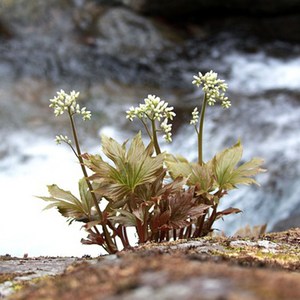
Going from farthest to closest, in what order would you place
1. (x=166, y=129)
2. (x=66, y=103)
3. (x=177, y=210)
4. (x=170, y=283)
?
1. (x=166, y=129)
2. (x=177, y=210)
3. (x=66, y=103)
4. (x=170, y=283)

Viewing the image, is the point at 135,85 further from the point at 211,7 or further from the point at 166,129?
the point at 166,129

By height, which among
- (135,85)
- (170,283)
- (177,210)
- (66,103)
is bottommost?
(170,283)

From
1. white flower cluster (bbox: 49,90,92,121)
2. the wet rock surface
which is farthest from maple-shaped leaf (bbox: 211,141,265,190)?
the wet rock surface

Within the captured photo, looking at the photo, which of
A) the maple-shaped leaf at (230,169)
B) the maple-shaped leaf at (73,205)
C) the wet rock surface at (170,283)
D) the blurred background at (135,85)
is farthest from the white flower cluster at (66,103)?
the blurred background at (135,85)

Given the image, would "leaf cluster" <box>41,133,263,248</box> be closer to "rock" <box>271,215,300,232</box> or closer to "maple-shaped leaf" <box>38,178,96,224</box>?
"maple-shaped leaf" <box>38,178,96,224</box>

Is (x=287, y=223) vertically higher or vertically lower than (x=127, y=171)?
higher

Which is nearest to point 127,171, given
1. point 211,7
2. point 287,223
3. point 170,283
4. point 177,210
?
point 177,210

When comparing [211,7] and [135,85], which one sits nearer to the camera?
[135,85]

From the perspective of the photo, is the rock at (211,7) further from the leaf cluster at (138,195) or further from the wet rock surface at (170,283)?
the wet rock surface at (170,283)
